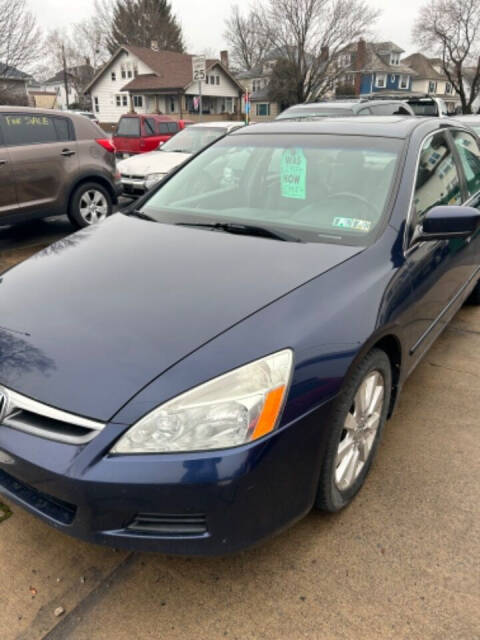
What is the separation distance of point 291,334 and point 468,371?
7.29 feet

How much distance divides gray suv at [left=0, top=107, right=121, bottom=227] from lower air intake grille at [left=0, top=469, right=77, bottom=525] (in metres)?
4.92

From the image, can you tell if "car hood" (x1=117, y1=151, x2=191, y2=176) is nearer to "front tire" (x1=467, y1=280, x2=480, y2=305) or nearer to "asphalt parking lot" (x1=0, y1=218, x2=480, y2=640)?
"front tire" (x1=467, y1=280, x2=480, y2=305)

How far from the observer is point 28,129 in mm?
6273

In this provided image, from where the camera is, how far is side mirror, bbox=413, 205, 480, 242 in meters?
2.41

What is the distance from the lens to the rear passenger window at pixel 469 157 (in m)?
3.43

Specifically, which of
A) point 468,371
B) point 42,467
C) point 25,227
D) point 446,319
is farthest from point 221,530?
point 25,227

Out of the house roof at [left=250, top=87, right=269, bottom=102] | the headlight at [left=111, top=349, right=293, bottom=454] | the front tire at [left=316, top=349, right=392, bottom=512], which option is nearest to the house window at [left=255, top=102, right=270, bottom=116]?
the house roof at [left=250, top=87, right=269, bottom=102]

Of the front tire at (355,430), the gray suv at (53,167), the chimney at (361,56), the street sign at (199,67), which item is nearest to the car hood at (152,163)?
the gray suv at (53,167)

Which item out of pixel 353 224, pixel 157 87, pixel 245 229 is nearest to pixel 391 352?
pixel 353 224

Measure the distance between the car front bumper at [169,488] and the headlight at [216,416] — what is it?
4 centimetres

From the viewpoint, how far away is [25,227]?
7.45 metres

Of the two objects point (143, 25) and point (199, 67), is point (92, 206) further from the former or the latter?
point (143, 25)

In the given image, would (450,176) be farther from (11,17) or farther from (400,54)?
(400,54)

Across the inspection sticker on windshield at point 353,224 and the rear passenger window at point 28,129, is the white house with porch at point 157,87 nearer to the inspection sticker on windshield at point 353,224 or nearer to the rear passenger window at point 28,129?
the rear passenger window at point 28,129
